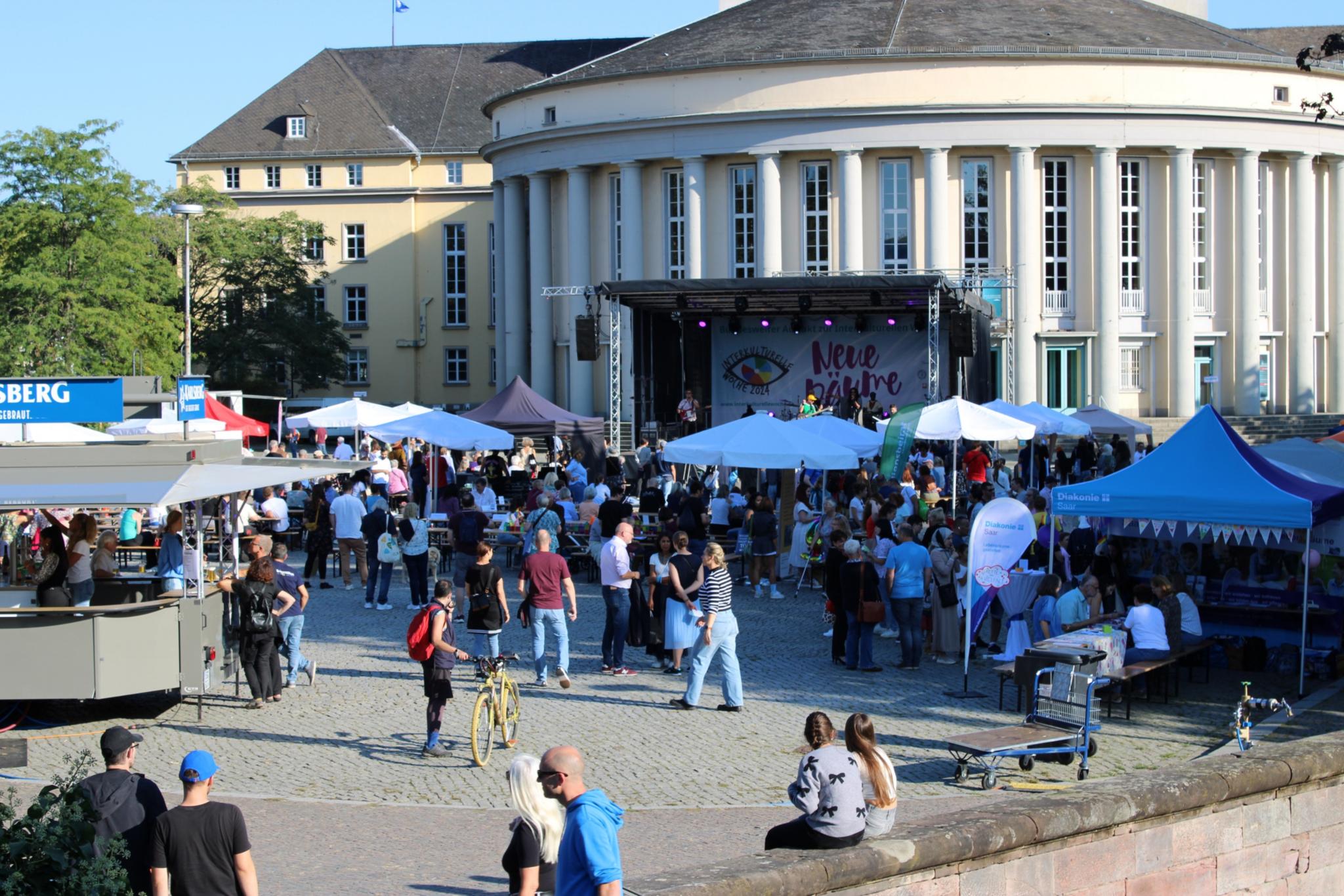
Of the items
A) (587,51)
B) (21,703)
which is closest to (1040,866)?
(21,703)

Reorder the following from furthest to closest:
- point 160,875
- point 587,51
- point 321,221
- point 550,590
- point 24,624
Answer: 1. point 587,51
2. point 321,221
3. point 550,590
4. point 24,624
5. point 160,875

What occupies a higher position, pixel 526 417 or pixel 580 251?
pixel 580 251

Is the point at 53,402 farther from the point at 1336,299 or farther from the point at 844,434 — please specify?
the point at 1336,299

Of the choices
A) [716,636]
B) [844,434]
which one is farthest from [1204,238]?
[716,636]

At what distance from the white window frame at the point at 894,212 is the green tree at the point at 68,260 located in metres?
22.8

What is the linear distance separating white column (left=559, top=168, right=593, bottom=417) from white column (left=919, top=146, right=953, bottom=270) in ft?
37.9

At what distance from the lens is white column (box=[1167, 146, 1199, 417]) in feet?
162

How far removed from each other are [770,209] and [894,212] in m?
3.85

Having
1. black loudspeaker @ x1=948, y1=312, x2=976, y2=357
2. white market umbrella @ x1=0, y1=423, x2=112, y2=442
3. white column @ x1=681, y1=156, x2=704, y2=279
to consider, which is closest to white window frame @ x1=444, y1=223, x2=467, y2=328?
white column @ x1=681, y1=156, x2=704, y2=279

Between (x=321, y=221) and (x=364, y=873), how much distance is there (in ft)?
216

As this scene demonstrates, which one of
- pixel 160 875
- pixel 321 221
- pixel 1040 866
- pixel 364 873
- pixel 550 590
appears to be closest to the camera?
pixel 160 875

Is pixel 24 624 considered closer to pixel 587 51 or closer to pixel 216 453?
pixel 216 453

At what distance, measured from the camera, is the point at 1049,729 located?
12711 millimetres

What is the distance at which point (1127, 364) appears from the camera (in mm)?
50719
